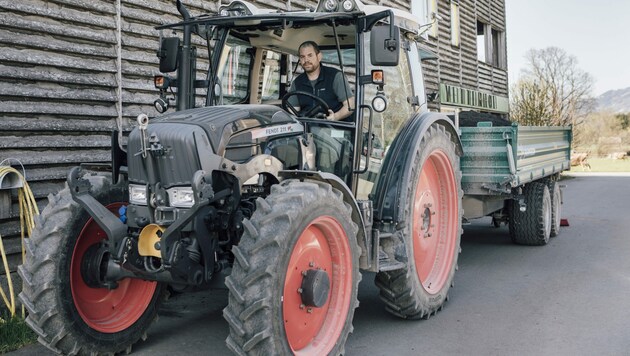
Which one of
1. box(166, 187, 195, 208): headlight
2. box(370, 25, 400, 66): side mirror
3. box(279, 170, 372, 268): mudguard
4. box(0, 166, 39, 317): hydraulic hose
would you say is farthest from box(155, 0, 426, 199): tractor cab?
box(0, 166, 39, 317): hydraulic hose

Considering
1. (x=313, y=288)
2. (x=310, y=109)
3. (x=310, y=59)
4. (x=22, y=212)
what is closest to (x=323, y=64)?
(x=310, y=59)

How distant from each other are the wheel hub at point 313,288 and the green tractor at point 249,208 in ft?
0.03

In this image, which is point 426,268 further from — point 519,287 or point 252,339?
point 252,339

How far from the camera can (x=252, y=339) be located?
3.55 meters

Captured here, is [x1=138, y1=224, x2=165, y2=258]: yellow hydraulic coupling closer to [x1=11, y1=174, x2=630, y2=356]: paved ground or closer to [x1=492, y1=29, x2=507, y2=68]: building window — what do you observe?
[x1=11, y1=174, x2=630, y2=356]: paved ground

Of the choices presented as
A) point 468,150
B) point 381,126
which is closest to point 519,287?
point 468,150

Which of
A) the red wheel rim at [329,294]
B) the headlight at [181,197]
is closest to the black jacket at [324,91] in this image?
the red wheel rim at [329,294]

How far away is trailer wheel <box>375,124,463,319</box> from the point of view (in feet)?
17.1

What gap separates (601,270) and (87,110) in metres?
5.83

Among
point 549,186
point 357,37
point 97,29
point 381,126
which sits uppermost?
point 97,29

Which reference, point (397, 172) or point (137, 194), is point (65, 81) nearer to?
point (137, 194)

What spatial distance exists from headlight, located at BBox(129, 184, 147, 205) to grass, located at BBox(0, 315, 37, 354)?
1645mm

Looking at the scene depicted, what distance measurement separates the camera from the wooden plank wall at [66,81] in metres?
5.68

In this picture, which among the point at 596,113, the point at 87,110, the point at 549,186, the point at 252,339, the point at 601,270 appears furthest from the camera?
the point at 596,113
